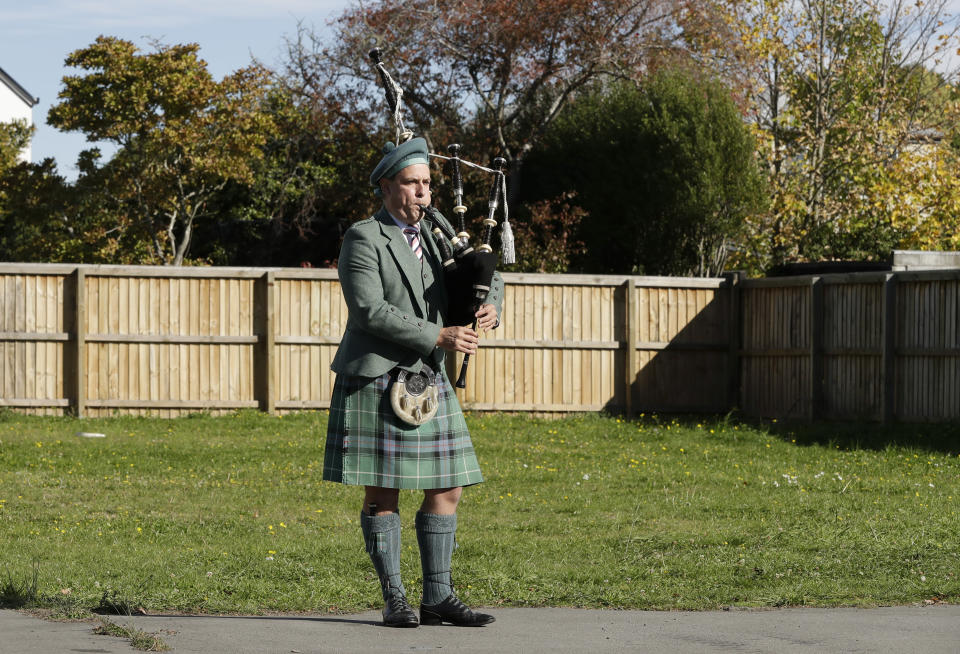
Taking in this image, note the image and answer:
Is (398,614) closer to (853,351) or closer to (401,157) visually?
(401,157)

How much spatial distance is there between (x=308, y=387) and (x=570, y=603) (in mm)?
10870

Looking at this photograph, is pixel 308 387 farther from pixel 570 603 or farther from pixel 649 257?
pixel 570 603

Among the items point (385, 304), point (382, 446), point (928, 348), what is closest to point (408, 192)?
point (385, 304)

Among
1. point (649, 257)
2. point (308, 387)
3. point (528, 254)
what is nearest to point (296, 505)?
point (308, 387)

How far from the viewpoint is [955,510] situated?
887 centimetres

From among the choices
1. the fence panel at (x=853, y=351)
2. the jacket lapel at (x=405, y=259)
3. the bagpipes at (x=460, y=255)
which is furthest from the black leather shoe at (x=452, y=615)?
the fence panel at (x=853, y=351)

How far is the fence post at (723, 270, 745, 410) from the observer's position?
17.3 m

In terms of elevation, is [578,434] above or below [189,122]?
below

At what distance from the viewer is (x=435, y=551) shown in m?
5.05

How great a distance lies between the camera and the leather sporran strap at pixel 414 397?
4984 mm

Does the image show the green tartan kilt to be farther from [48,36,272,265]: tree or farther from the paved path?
[48,36,272,265]: tree

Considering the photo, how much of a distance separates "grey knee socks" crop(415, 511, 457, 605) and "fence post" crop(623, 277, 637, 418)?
39.1 ft

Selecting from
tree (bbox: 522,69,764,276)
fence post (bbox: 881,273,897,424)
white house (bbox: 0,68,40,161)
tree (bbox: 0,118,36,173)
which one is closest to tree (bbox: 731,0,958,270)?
tree (bbox: 522,69,764,276)

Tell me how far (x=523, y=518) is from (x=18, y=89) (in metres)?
45.9
